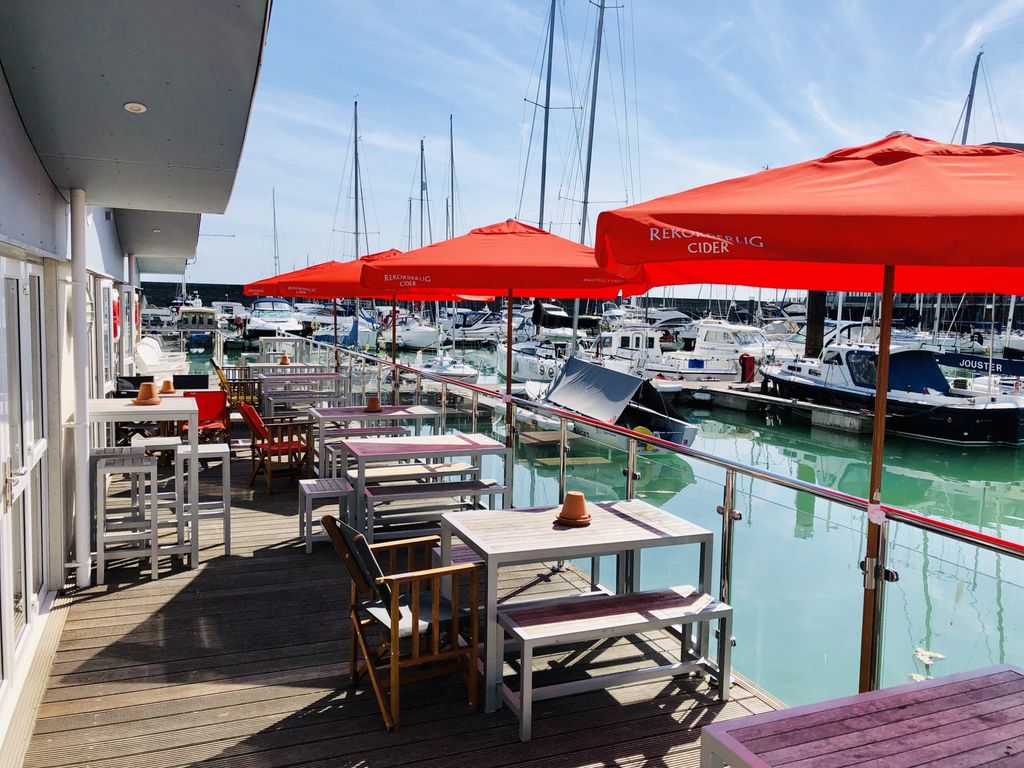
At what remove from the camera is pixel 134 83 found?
9.36ft

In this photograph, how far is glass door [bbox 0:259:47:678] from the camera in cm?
318

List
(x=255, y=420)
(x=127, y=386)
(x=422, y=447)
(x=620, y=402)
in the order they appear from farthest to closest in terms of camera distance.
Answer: (x=620, y=402) < (x=127, y=386) < (x=255, y=420) < (x=422, y=447)

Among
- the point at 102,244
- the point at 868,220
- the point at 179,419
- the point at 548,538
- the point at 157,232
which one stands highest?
the point at 157,232

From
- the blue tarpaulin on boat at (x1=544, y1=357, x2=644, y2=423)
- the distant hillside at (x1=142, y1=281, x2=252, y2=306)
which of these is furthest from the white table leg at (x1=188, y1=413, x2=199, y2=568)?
the distant hillside at (x1=142, y1=281, x2=252, y2=306)

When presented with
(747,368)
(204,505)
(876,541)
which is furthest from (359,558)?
(747,368)

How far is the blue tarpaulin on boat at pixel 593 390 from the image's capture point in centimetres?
1487

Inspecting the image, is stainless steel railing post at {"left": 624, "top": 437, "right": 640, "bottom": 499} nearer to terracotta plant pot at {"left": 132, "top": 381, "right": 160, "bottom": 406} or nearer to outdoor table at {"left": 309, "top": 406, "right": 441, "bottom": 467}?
outdoor table at {"left": 309, "top": 406, "right": 441, "bottom": 467}

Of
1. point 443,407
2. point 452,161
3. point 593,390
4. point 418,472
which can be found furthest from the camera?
point 452,161

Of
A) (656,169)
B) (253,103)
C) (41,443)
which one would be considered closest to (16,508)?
(41,443)

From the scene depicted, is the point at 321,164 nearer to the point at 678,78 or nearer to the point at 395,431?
the point at 678,78

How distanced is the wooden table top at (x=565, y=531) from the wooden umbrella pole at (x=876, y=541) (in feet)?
2.64

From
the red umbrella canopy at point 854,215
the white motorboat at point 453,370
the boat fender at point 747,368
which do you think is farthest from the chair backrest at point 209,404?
the boat fender at point 747,368

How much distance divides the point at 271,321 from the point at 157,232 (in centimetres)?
3019

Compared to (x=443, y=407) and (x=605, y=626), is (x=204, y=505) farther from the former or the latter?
(x=605, y=626)
